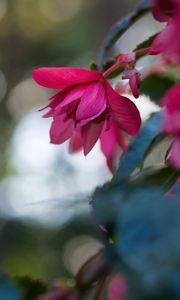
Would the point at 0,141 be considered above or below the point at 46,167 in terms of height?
below

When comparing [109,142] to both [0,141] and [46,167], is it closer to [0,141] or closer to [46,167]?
[46,167]

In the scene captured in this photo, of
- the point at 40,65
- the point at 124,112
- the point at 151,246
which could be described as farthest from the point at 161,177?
the point at 40,65

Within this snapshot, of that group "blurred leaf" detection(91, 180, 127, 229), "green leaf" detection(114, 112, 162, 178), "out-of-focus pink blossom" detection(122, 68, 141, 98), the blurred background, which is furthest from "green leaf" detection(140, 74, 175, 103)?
the blurred background

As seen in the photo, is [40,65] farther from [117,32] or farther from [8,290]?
[8,290]

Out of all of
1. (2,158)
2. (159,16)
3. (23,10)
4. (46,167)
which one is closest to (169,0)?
(159,16)

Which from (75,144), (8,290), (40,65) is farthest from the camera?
(40,65)
